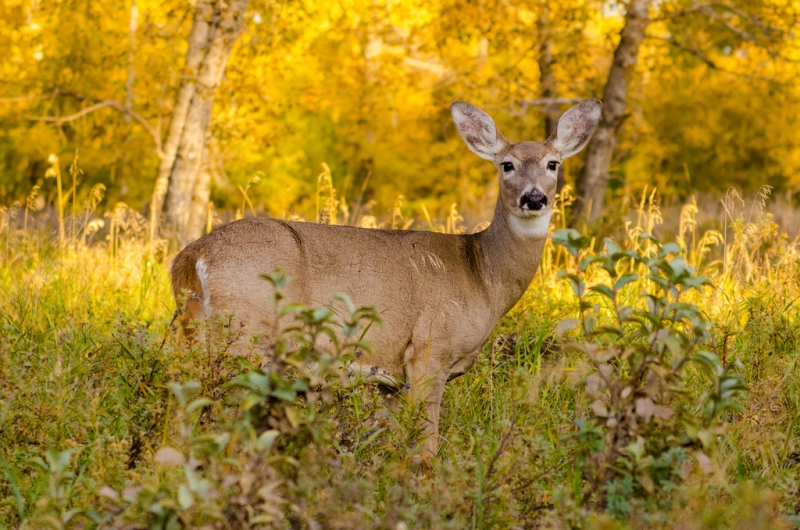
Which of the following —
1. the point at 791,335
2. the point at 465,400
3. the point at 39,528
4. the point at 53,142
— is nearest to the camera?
the point at 39,528

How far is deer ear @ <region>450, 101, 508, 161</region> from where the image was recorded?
16.5ft

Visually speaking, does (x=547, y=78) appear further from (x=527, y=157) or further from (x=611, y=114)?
(x=527, y=157)

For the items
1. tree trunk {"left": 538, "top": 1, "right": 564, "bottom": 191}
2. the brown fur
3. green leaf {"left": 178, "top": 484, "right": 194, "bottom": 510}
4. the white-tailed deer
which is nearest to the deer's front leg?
the white-tailed deer

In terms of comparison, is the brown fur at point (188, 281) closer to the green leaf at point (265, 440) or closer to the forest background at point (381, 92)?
the green leaf at point (265, 440)

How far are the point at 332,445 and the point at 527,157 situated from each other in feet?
6.71

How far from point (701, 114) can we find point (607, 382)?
22.6 metres

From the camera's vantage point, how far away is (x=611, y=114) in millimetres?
10578

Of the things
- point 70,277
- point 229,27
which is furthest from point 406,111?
point 70,277

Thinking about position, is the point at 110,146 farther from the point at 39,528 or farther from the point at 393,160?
the point at 39,528

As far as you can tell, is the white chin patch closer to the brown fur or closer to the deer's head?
the deer's head

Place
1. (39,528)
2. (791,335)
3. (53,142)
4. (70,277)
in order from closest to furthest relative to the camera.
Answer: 1. (39,528)
2. (791,335)
3. (70,277)
4. (53,142)

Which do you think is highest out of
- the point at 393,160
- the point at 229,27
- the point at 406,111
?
the point at 229,27

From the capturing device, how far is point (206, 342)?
340 centimetres

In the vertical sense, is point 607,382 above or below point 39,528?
above
